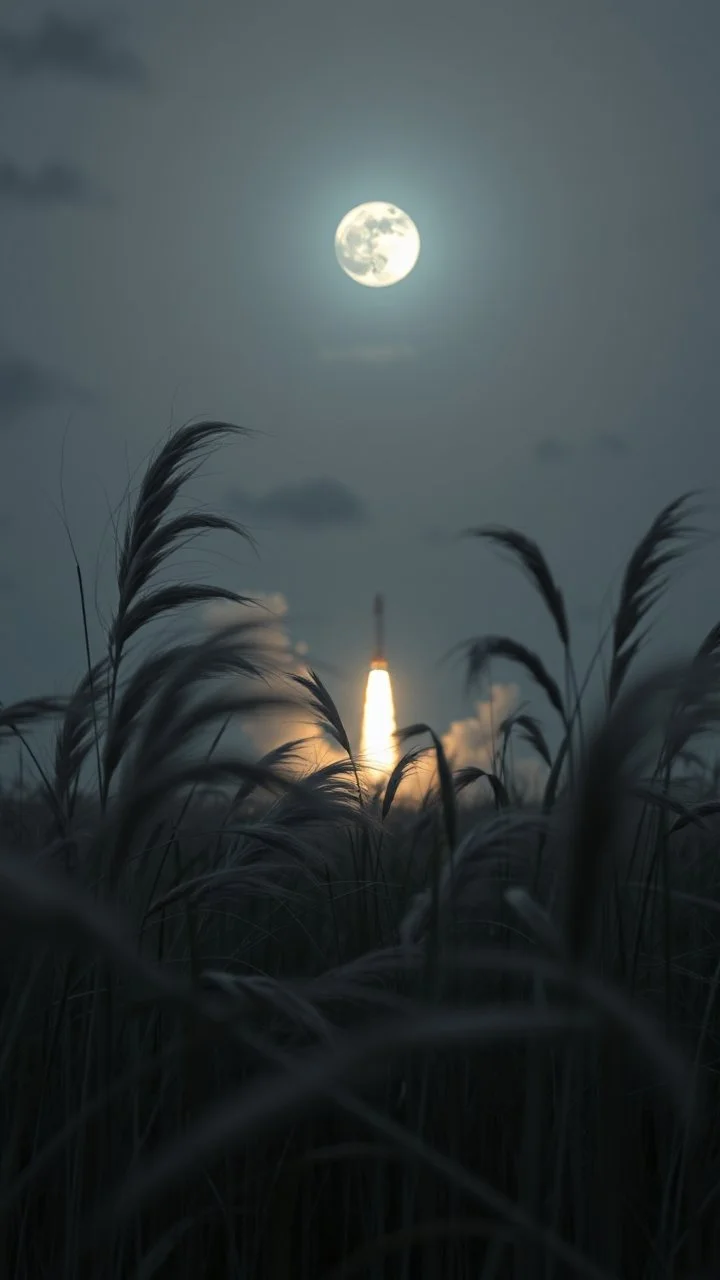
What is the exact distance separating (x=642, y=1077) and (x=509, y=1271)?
58cm

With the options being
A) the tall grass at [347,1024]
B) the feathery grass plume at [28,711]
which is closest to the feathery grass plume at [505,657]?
the tall grass at [347,1024]

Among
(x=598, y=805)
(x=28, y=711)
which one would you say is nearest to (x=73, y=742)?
(x=28, y=711)

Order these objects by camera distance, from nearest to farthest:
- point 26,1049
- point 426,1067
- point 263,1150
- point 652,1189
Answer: point 426,1067, point 26,1049, point 263,1150, point 652,1189

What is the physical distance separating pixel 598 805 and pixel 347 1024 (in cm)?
166

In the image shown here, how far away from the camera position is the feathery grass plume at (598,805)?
44.0 inches

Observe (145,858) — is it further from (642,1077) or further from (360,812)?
(642,1077)

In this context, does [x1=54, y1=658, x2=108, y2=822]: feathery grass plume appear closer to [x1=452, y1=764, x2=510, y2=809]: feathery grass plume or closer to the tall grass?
the tall grass

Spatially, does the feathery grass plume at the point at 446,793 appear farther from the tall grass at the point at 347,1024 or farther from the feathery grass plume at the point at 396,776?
the feathery grass plume at the point at 396,776

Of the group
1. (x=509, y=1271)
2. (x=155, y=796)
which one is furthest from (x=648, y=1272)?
(x=155, y=796)

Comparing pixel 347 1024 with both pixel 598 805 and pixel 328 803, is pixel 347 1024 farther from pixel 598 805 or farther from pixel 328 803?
pixel 598 805

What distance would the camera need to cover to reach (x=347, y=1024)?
262cm

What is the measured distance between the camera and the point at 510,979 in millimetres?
2828

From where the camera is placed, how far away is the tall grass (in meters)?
1.13

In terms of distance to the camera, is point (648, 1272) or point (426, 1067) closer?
point (426, 1067)
